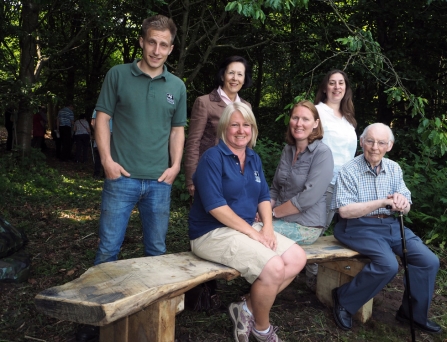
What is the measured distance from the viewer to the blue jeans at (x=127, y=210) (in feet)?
10.7

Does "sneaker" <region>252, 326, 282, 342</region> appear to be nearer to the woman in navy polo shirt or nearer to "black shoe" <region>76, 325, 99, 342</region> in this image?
the woman in navy polo shirt

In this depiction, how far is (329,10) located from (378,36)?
174 cm

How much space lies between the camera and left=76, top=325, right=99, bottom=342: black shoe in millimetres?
3236

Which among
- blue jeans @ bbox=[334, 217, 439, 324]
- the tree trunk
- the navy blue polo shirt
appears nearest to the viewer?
the navy blue polo shirt

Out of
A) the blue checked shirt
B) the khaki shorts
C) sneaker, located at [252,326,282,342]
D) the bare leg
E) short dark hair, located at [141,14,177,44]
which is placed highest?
short dark hair, located at [141,14,177,44]

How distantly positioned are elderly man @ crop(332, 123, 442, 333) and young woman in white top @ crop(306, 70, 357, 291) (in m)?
0.26

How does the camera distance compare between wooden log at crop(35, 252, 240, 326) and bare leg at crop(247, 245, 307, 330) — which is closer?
wooden log at crop(35, 252, 240, 326)

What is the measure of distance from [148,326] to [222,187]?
100 centimetres

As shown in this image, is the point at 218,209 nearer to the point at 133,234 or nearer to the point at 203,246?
the point at 203,246

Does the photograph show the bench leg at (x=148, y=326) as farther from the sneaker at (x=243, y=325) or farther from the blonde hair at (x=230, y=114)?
the blonde hair at (x=230, y=114)

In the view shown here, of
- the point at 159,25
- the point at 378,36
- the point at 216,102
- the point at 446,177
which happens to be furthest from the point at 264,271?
the point at 378,36

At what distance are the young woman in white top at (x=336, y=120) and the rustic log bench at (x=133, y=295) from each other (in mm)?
898

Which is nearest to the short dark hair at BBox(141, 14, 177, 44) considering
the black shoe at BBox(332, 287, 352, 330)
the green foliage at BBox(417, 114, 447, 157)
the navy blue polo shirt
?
the navy blue polo shirt

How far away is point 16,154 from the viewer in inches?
427
